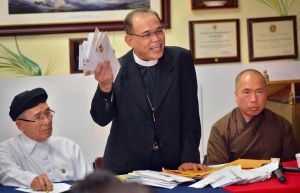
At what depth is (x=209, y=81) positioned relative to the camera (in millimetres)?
4180

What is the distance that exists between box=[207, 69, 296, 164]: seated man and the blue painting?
45.7 inches

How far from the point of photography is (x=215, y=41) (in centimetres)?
418

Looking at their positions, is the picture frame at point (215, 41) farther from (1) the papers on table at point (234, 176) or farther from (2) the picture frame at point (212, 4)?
(1) the papers on table at point (234, 176)

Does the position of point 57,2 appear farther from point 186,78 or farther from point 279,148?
point 279,148

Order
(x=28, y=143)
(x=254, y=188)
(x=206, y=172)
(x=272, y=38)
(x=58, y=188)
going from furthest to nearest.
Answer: (x=272, y=38) < (x=28, y=143) < (x=206, y=172) < (x=58, y=188) < (x=254, y=188)

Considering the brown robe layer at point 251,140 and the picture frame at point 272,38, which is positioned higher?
the picture frame at point 272,38

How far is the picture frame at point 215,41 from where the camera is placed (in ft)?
13.6

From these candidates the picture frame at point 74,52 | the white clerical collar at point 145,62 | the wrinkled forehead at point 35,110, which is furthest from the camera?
the picture frame at point 74,52

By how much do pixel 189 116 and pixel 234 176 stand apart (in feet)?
1.66

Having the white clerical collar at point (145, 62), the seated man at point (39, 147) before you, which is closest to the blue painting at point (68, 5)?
the seated man at point (39, 147)

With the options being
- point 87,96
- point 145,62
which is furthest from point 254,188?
point 87,96

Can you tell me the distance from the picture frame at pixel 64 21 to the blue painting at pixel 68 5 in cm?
3

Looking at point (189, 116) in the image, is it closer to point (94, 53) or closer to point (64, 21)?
point (94, 53)

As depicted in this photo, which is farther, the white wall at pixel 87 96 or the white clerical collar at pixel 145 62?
the white wall at pixel 87 96
